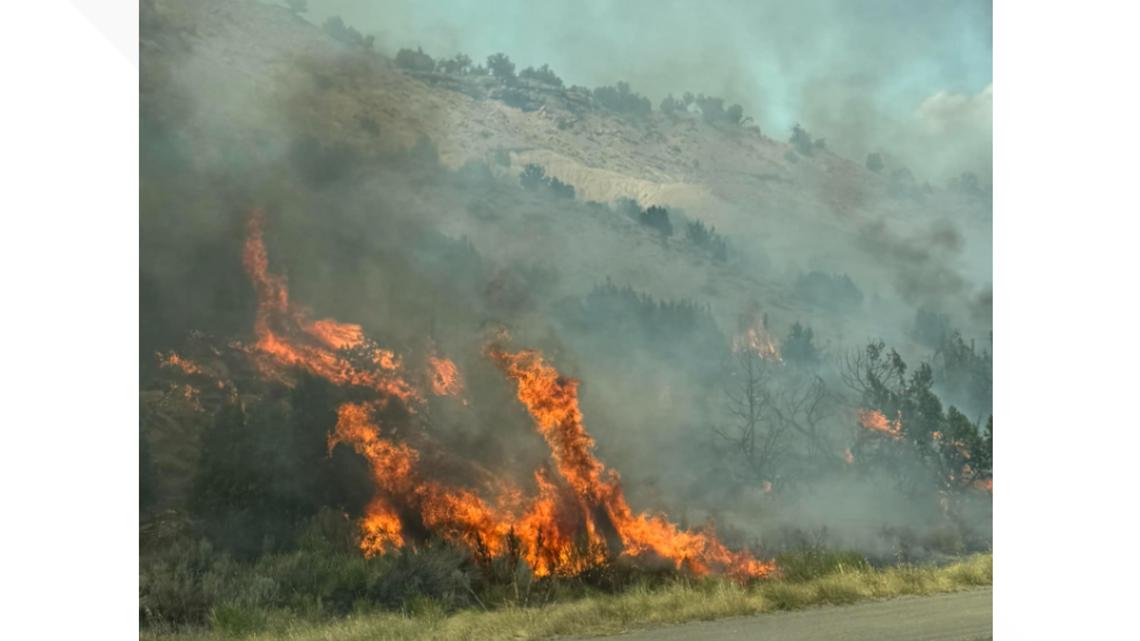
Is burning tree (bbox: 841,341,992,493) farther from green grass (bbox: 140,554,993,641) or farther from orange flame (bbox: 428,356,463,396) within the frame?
orange flame (bbox: 428,356,463,396)

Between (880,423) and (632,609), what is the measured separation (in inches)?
74.7

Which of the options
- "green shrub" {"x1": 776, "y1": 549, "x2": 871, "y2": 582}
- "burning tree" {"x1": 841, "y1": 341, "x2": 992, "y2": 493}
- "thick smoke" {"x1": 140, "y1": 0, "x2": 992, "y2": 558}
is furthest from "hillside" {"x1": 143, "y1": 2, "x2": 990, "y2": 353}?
"green shrub" {"x1": 776, "y1": 549, "x2": 871, "y2": 582}

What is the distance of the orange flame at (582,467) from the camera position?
6055 millimetres

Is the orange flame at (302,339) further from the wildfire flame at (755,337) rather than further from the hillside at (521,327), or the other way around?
the wildfire flame at (755,337)

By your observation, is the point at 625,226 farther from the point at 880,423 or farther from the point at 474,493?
the point at 880,423

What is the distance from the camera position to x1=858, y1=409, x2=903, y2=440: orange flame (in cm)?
676

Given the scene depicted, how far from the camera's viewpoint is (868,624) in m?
6.46

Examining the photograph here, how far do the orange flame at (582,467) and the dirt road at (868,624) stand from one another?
14.0 inches

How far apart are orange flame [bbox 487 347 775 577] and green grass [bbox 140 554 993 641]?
218 mm

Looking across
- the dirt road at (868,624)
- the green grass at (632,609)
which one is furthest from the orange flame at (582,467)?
the dirt road at (868,624)
